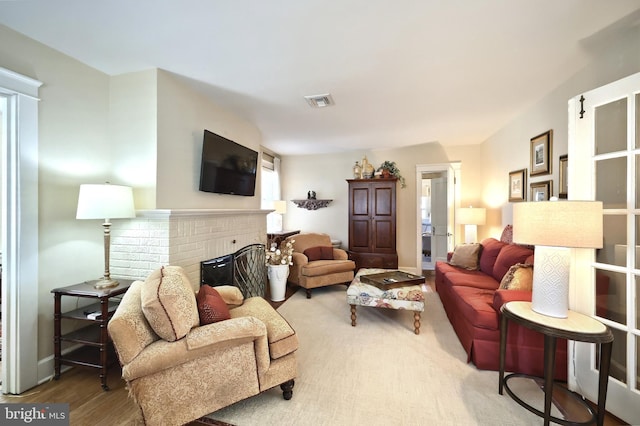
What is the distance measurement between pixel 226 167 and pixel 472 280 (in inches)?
121

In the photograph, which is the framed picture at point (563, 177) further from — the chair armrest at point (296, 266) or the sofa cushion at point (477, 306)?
the chair armrest at point (296, 266)

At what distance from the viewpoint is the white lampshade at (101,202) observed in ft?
6.54

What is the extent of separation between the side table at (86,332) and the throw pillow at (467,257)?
12.4 ft

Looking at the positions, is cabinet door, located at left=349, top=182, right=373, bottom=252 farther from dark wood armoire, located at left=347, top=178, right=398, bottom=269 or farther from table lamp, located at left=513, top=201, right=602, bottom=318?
table lamp, located at left=513, top=201, right=602, bottom=318

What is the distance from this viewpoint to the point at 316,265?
401 centimetres

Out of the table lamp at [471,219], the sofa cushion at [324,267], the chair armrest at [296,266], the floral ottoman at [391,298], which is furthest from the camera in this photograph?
the table lamp at [471,219]

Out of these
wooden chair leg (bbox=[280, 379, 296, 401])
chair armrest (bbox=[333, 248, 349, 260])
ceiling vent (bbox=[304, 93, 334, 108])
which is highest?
ceiling vent (bbox=[304, 93, 334, 108])

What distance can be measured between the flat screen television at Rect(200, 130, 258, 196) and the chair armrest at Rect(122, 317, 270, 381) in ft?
5.55

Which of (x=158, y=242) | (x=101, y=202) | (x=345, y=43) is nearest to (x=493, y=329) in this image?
(x=345, y=43)

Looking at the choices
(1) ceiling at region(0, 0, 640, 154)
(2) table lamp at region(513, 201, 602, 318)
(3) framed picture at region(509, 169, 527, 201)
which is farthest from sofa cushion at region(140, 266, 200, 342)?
(3) framed picture at region(509, 169, 527, 201)

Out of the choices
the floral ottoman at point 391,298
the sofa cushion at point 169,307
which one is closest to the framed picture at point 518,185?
the floral ottoman at point 391,298

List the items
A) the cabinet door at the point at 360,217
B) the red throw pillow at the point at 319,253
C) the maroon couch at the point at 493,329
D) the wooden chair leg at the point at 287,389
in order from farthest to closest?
the cabinet door at the point at 360,217 → the red throw pillow at the point at 319,253 → the maroon couch at the point at 493,329 → the wooden chair leg at the point at 287,389

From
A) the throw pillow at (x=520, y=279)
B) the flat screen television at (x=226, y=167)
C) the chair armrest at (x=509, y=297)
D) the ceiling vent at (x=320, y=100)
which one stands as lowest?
the chair armrest at (x=509, y=297)

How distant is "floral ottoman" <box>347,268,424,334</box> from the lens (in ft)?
8.95
